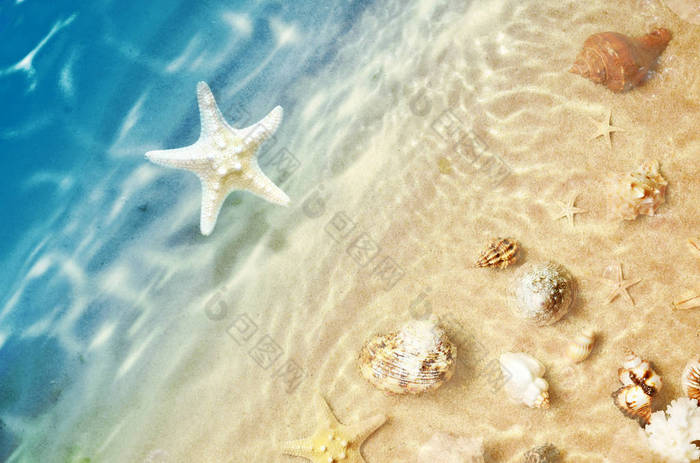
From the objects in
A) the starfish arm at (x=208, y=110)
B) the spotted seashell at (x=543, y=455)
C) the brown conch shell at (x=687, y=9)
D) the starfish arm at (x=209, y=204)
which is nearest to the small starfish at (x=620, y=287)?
the spotted seashell at (x=543, y=455)

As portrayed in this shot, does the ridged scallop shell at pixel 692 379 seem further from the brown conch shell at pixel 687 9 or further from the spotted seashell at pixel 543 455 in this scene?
the brown conch shell at pixel 687 9

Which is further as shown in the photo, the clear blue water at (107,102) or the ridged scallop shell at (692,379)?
the clear blue water at (107,102)

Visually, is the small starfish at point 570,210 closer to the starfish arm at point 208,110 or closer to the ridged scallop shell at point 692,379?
the ridged scallop shell at point 692,379

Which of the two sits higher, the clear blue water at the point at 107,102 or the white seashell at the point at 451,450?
the clear blue water at the point at 107,102

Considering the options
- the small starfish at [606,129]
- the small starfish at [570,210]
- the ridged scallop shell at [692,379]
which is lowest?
the ridged scallop shell at [692,379]

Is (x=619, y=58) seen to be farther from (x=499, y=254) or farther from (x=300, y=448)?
(x=300, y=448)

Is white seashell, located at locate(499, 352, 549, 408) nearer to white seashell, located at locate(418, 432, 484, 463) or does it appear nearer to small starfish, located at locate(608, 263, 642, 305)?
white seashell, located at locate(418, 432, 484, 463)

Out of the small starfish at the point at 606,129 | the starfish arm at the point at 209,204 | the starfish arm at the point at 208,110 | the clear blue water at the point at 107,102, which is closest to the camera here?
the starfish arm at the point at 208,110

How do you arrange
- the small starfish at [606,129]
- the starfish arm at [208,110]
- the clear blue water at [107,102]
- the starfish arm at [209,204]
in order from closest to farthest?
the starfish arm at [208,110]
the starfish arm at [209,204]
the small starfish at [606,129]
the clear blue water at [107,102]
